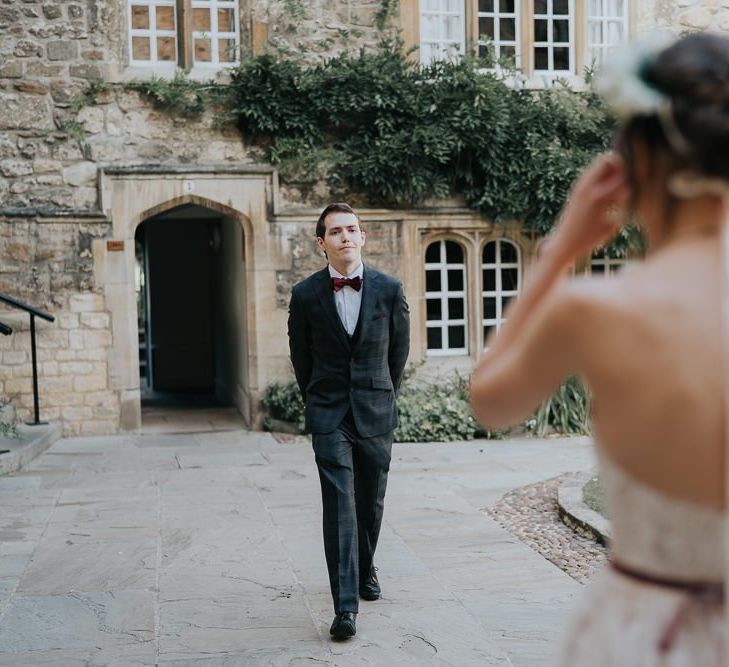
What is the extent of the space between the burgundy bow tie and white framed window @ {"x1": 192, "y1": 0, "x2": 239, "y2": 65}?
23.2 feet

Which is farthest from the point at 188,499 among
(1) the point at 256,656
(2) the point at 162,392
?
(2) the point at 162,392

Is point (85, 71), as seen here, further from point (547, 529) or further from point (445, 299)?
point (547, 529)

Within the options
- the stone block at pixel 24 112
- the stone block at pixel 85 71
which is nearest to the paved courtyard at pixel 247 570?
the stone block at pixel 24 112

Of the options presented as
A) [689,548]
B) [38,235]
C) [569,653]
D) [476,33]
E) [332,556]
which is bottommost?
[332,556]

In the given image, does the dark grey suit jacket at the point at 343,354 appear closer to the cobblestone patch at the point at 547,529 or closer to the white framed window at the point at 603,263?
the cobblestone patch at the point at 547,529

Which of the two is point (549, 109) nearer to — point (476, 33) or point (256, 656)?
point (476, 33)

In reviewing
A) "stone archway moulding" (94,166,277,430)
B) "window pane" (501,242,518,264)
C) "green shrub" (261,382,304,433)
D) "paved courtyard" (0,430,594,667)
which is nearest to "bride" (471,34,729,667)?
"paved courtyard" (0,430,594,667)

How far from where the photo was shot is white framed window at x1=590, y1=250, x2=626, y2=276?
12.4 meters

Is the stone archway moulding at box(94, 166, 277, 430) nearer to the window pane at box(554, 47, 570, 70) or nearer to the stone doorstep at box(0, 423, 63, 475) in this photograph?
the stone doorstep at box(0, 423, 63, 475)

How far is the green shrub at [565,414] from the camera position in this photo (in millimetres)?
11336

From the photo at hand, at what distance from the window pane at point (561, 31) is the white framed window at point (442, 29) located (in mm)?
1075

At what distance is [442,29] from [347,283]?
25.3 feet

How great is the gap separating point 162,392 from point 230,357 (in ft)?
7.58

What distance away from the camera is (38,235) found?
11.0 metres
